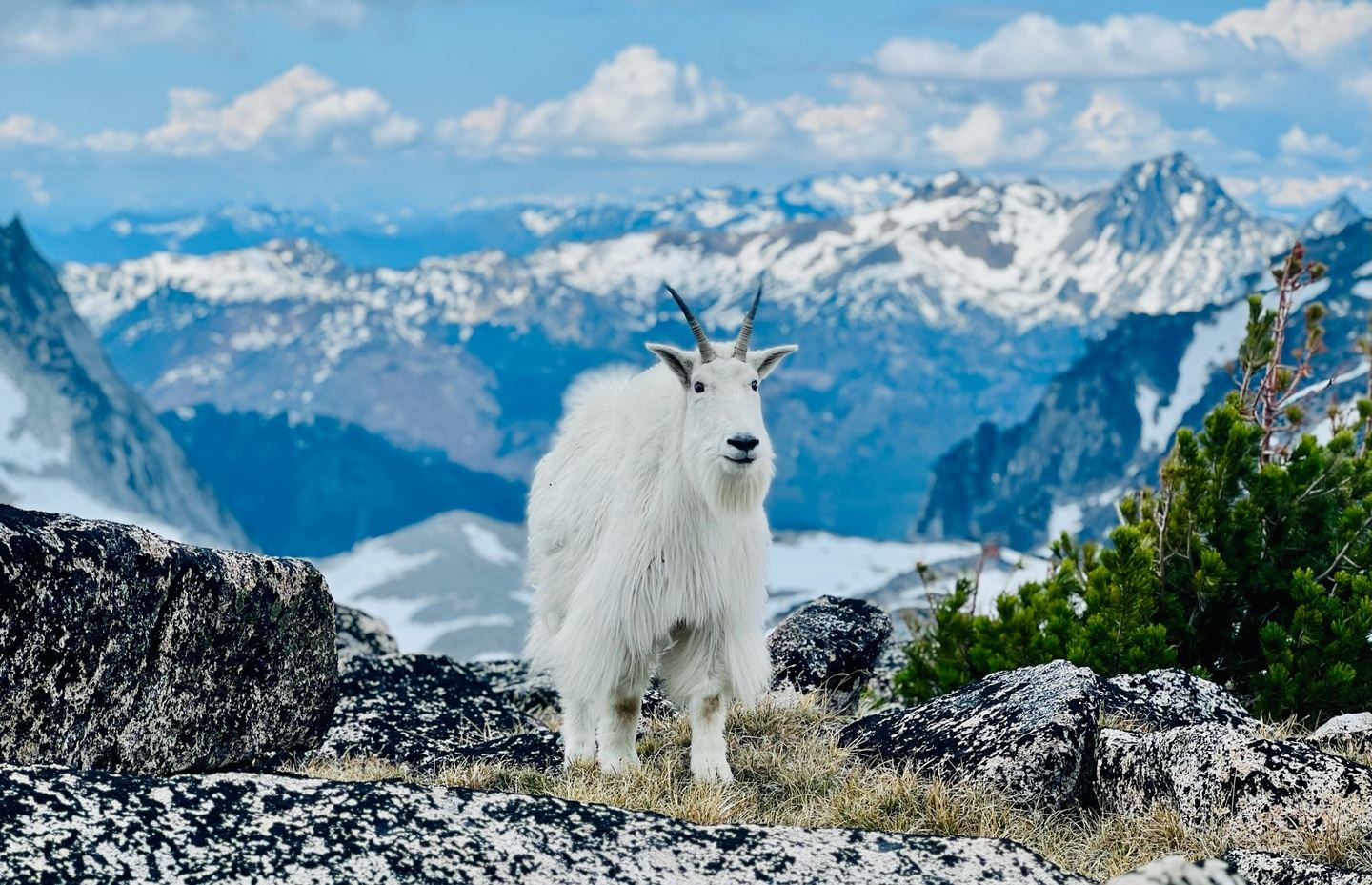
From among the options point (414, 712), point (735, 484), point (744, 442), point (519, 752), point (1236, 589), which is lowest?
point (414, 712)

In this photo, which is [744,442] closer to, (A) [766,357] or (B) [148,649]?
(A) [766,357]

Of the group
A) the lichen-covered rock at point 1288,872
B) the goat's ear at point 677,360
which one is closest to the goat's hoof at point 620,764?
the goat's ear at point 677,360

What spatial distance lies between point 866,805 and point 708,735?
188 centimetres

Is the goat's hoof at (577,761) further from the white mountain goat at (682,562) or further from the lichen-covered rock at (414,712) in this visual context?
the lichen-covered rock at (414,712)

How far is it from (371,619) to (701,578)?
11146mm

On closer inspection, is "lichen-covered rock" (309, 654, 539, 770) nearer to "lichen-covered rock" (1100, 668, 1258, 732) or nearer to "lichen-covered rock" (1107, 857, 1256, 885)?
"lichen-covered rock" (1100, 668, 1258, 732)

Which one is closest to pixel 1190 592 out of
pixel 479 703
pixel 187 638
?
pixel 479 703

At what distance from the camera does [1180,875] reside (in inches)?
192

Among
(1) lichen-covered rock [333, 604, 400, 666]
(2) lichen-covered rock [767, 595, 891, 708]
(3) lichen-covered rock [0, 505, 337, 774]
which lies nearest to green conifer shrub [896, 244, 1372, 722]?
(2) lichen-covered rock [767, 595, 891, 708]

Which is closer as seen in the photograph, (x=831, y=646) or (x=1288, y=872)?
(x=1288, y=872)

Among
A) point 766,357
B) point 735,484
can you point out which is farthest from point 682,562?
point 766,357

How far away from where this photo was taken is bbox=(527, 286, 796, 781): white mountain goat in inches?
378

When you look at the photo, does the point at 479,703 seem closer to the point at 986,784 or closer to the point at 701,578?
the point at 701,578

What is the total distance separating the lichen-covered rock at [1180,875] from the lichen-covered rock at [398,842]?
1451mm
